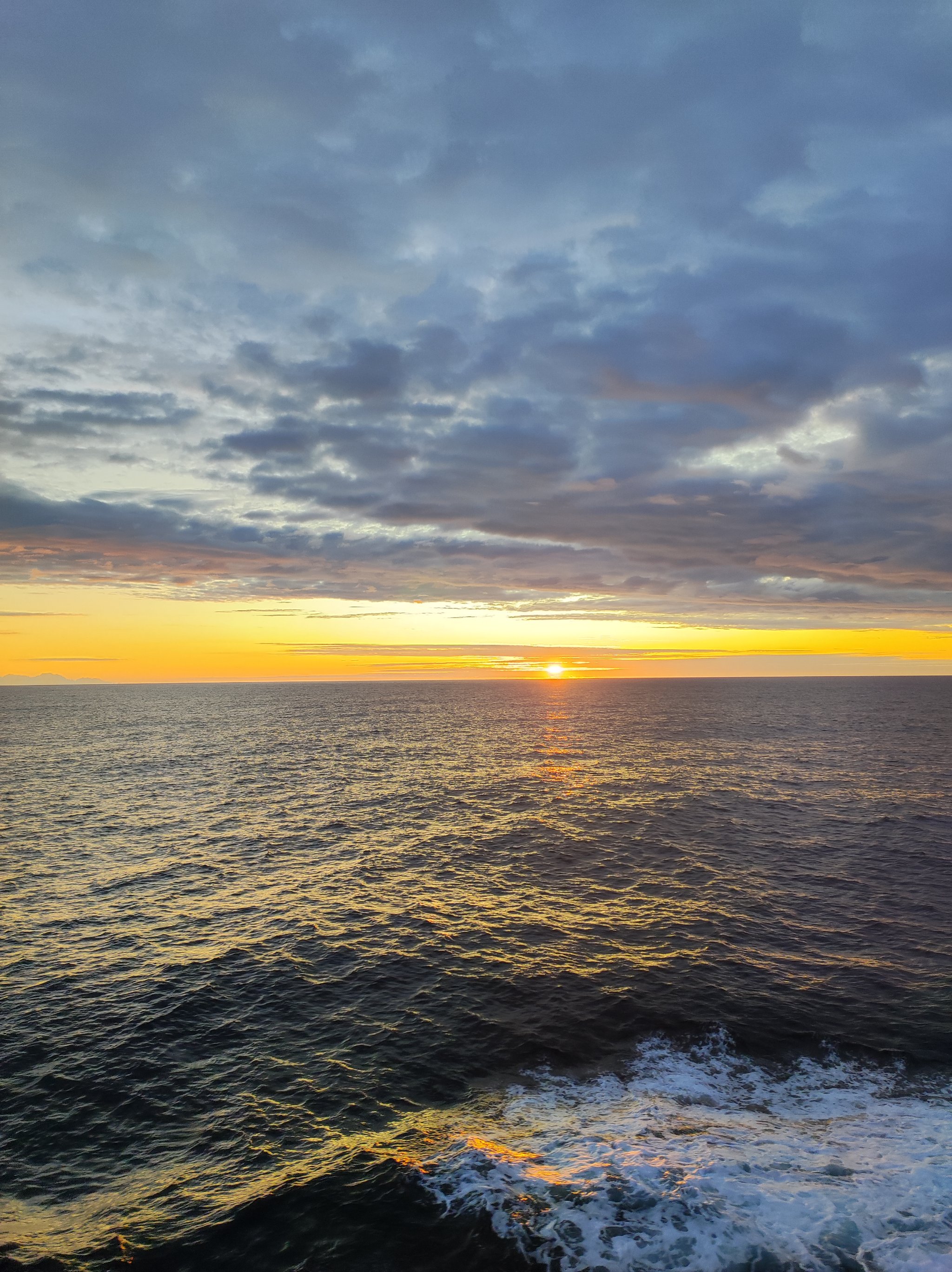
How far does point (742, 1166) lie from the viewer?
61.0 ft

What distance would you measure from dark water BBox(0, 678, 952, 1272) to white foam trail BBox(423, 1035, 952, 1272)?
0.30 feet

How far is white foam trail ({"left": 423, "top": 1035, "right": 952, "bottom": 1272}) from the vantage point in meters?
15.8

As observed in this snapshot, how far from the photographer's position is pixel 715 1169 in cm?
1856

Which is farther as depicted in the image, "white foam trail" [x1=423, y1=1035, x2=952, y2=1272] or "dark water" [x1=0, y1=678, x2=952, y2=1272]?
"dark water" [x1=0, y1=678, x2=952, y2=1272]

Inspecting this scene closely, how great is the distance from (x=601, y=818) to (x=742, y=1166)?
4274 cm

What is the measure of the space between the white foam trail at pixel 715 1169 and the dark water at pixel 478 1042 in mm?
92

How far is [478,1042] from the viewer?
2534 centimetres

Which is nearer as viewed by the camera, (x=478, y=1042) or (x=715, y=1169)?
(x=715, y=1169)

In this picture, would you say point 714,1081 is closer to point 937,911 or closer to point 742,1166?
point 742,1166

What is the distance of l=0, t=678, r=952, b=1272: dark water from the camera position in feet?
55.1

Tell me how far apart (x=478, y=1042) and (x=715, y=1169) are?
31.3 feet

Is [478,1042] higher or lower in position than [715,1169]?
lower

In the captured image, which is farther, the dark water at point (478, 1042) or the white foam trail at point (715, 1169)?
the dark water at point (478, 1042)

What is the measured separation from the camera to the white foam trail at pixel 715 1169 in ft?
51.9
